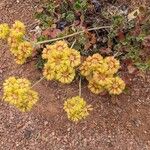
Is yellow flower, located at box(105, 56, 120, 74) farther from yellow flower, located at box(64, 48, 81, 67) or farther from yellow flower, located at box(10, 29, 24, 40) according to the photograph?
yellow flower, located at box(10, 29, 24, 40)

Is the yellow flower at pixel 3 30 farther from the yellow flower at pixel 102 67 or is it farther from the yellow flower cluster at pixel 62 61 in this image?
the yellow flower at pixel 102 67

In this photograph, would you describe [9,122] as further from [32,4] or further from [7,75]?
[32,4]

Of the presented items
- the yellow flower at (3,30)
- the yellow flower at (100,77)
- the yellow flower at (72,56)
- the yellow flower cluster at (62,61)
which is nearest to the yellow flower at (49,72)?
the yellow flower cluster at (62,61)

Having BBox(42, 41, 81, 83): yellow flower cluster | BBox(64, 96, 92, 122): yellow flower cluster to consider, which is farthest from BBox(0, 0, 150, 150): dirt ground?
BBox(42, 41, 81, 83): yellow flower cluster

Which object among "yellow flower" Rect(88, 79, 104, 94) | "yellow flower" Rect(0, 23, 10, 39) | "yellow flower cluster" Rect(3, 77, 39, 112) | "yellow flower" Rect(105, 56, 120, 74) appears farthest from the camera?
"yellow flower" Rect(0, 23, 10, 39)

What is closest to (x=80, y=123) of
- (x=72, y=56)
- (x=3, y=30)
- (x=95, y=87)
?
(x=95, y=87)

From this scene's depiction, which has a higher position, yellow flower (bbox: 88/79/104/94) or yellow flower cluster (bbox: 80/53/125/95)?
yellow flower cluster (bbox: 80/53/125/95)
